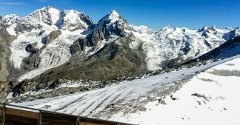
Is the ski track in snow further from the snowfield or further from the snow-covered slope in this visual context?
the snow-covered slope

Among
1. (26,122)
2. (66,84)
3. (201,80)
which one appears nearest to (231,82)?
(201,80)

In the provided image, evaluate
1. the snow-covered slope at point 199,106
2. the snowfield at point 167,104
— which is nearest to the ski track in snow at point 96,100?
the snowfield at point 167,104

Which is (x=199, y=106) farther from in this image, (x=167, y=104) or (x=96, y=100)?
(x=96, y=100)

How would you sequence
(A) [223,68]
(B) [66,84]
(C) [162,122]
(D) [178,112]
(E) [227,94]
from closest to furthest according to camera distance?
Result: (C) [162,122] → (D) [178,112] → (E) [227,94] → (A) [223,68] → (B) [66,84]

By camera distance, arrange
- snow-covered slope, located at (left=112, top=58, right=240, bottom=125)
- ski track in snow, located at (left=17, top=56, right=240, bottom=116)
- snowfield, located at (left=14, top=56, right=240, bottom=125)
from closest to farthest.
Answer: snow-covered slope, located at (left=112, top=58, right=240, bottom=125) < snowfield, located at (left=14, top=56, right=240, bottom=125) < ski track in snow, located at (left=17, top=56, right=240, bottom=116)

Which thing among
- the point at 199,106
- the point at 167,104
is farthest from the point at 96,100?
the point at 199,106

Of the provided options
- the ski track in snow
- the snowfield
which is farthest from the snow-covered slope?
the ski track in snow

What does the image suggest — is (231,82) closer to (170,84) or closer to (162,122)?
(170,84)

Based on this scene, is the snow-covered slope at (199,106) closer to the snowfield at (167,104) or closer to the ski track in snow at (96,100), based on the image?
the snowfield at (167,104)

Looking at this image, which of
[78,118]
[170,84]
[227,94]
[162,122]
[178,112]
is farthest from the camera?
[170,84]
